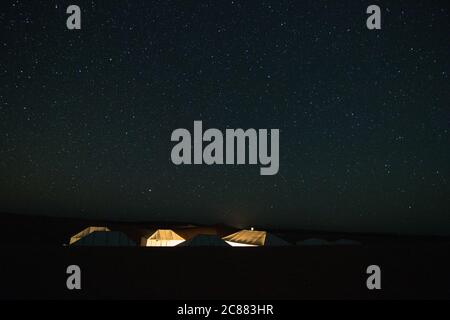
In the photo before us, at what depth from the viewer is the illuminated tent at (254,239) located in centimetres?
1866

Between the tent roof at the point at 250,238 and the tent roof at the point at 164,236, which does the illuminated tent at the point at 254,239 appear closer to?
the tent roof at the point at 250,238

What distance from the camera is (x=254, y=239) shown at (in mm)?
19219

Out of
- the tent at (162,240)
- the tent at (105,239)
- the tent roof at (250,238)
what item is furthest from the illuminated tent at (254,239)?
the tent at (105,239)

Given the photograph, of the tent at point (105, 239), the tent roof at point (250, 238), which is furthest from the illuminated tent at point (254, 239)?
the tent at point (105, 239)

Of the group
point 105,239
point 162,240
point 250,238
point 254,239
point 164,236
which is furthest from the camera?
point 164,236

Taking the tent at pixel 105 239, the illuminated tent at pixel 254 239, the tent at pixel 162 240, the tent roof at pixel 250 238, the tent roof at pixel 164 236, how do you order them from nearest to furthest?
the tent at pixel 105 239 → the illuminated tent at pixel 254 239 → the tent roof at pixel 250 238 → the tent at pixel 162 240 → the tent roof at pixel 164 236

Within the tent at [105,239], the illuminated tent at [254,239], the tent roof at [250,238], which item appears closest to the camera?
the tent at [105,239]

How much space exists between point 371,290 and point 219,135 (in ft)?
16.5

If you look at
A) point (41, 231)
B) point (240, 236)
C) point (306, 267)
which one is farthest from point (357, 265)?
point (41, 231)

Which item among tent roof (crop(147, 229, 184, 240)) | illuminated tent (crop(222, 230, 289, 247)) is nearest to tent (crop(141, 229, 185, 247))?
tent roof (crop(147, 229, 184, 240))

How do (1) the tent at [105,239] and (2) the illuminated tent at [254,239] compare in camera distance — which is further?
(2) the illuminated tent at [254,239]

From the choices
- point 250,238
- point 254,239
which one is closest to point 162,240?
point 250,238

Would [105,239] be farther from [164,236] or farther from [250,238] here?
[250,238]

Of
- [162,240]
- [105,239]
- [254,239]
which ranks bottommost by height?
[162,240]
